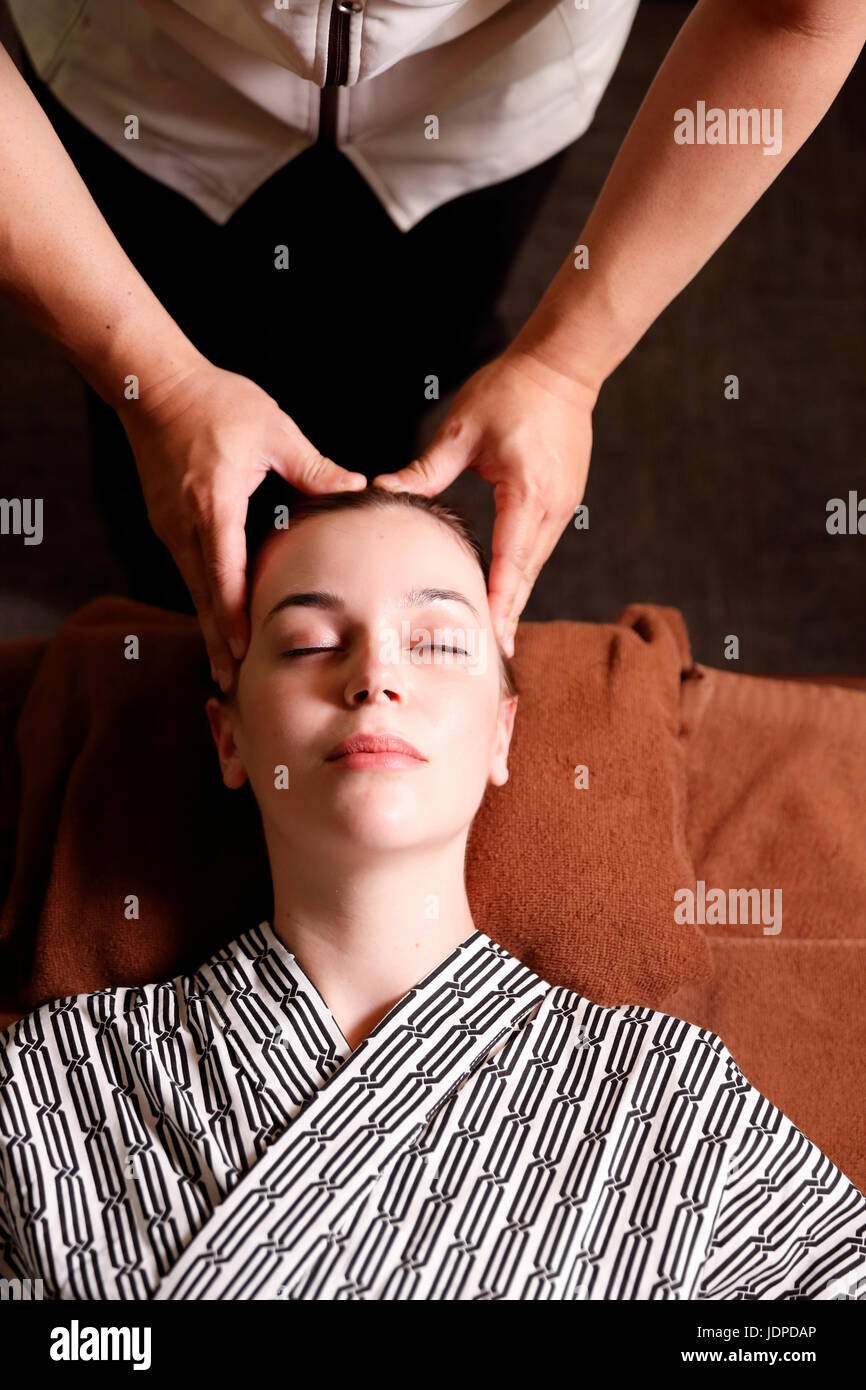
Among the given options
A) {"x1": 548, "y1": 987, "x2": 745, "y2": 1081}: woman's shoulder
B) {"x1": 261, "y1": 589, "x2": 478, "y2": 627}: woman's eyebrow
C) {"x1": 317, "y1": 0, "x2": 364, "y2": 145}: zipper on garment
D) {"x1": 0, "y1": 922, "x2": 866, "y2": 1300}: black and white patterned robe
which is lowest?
{"x1": 0, "y1": 922, "x2": 866, "y2": 1300}: black and white patterned robe

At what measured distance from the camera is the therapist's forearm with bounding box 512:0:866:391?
3.78ft

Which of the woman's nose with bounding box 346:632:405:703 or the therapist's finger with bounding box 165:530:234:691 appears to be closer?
the woman's nose with bounding box 346:632:405:703

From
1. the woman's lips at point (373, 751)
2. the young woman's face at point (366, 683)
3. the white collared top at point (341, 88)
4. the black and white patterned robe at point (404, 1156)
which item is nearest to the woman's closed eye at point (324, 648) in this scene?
the young woman's face at point (366, 683)

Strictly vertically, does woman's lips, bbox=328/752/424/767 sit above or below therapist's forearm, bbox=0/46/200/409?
below

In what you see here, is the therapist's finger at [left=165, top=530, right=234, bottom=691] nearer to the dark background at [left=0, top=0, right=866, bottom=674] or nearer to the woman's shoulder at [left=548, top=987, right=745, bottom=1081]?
the woman's shoulder at [left=548, top=987, right=745, bottom=1081]

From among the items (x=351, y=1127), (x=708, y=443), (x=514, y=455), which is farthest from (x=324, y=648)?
(x=708, y=443)

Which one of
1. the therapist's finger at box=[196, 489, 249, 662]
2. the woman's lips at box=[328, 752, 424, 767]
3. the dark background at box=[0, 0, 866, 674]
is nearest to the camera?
the woman's lips at box=[328, 752, 424, 767]

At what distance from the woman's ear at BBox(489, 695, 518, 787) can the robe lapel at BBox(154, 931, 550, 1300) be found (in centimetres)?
19

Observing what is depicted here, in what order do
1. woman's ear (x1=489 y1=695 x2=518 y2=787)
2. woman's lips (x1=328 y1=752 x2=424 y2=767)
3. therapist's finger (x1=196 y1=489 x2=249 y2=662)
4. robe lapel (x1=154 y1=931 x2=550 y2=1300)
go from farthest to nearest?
woman's ear (x1=489 y1=695 x2=518 y2=787) → therapist's finger (x1=196 y1=489 x2=249 y2=662) → woman's lips (x1=328 y1=752 x2=424 y2=767) → robe lapel (x1=154 y1=931 x2=550 y2=1300)

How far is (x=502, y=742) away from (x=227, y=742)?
0.99 ft

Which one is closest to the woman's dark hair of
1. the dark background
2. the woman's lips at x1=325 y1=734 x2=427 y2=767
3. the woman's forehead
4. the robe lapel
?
the woman's forehead

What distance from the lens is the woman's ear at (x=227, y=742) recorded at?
1.29m

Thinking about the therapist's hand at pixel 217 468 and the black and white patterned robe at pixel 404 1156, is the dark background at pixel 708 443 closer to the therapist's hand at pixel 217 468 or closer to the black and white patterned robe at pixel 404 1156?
the therapist's hand at pixel 217 468
